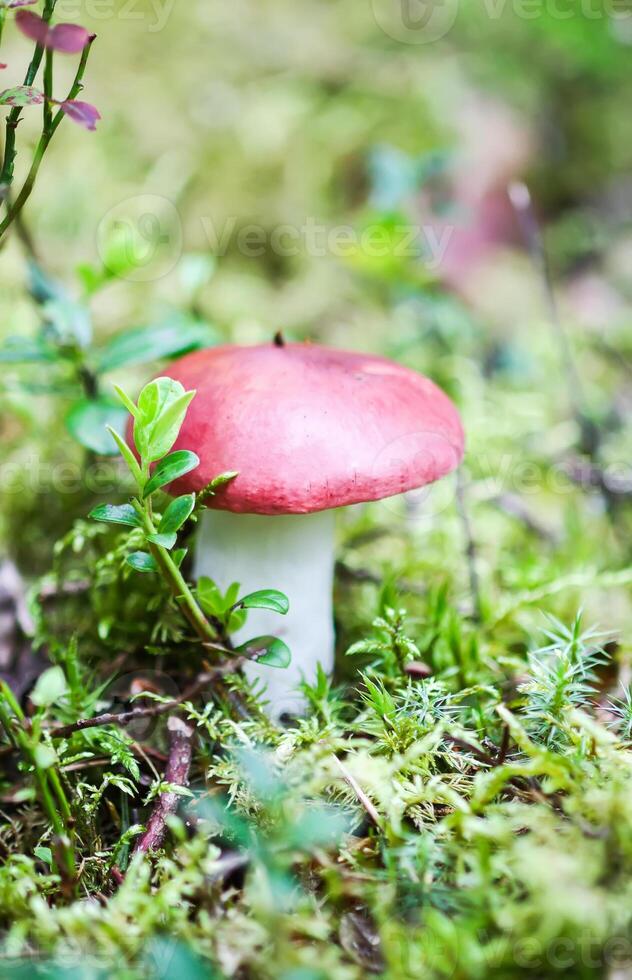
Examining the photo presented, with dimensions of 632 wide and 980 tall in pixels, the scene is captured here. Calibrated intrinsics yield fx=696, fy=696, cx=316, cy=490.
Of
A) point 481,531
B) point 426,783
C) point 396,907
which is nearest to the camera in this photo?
point 396,907

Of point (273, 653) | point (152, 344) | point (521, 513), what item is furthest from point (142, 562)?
point (521, 513)

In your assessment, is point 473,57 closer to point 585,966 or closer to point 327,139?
point 327,139

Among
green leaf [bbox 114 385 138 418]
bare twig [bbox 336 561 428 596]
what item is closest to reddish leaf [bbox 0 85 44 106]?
green leaf [bbox 114 385 138 418]

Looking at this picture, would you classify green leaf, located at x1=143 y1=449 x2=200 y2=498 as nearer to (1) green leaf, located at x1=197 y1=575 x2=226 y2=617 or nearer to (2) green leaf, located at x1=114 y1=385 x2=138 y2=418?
(2) green leaf, located at x1=114 y1=385 x2=138 y2=418

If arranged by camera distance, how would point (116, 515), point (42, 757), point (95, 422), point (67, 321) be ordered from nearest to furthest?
point (42, 757) < point (116, 515) < point (95, 422) < point (67, 321)

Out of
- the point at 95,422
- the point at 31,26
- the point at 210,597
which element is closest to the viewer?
the point at 31,26

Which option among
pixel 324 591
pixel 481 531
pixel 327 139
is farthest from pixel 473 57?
pixel 324 591

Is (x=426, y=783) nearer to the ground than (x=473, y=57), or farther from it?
nearer to the ground

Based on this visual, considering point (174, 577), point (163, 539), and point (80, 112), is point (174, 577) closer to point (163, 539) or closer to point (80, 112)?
point (163, 539)
